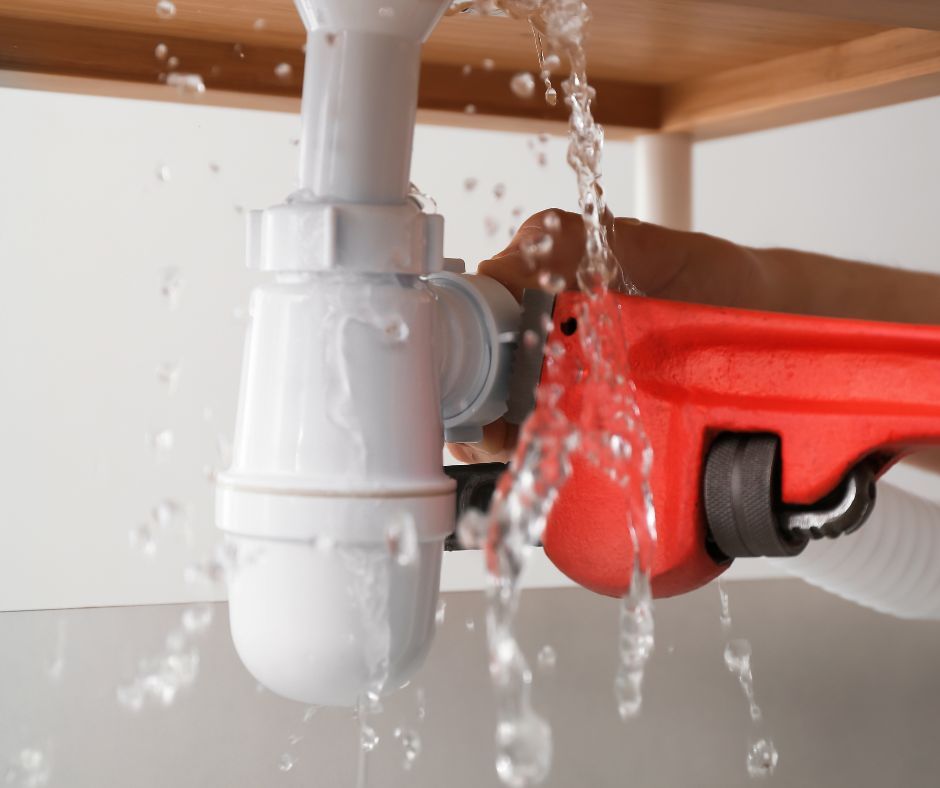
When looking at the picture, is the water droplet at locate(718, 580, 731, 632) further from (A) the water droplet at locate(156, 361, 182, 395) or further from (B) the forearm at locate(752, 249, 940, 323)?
(A) the water droplet at locate(156, 361, 182, 395)

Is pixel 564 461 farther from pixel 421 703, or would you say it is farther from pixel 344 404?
pixel 421 703

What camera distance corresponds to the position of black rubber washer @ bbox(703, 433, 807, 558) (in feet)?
1.26

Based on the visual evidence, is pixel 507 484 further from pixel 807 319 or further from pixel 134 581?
pixel 134 581

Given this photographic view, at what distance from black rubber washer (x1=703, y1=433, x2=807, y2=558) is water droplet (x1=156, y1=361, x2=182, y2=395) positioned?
1.79 feet

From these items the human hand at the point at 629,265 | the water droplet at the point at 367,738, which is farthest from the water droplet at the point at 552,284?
the water droplet at the point at 367,738

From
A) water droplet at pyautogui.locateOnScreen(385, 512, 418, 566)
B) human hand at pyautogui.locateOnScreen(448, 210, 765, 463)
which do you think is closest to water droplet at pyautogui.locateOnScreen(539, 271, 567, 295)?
human hand at pyautogui.locateOnScreen(448, 210, 765, 463)

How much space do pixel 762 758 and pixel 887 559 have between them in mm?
157

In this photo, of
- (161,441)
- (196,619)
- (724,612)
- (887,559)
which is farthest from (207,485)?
(887,559)

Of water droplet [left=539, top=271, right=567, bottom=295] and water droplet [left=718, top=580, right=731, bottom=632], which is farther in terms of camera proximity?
water droplet [left=718, top=580, right=731, bottom=632]

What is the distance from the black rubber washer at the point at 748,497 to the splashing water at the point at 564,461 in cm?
2

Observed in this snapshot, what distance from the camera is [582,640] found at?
2.28 feet

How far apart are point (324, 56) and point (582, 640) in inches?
18.2

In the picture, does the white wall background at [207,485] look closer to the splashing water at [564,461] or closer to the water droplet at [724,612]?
the water droplet at [724,612]

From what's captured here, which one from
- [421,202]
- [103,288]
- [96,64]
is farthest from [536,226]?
[103,288]
